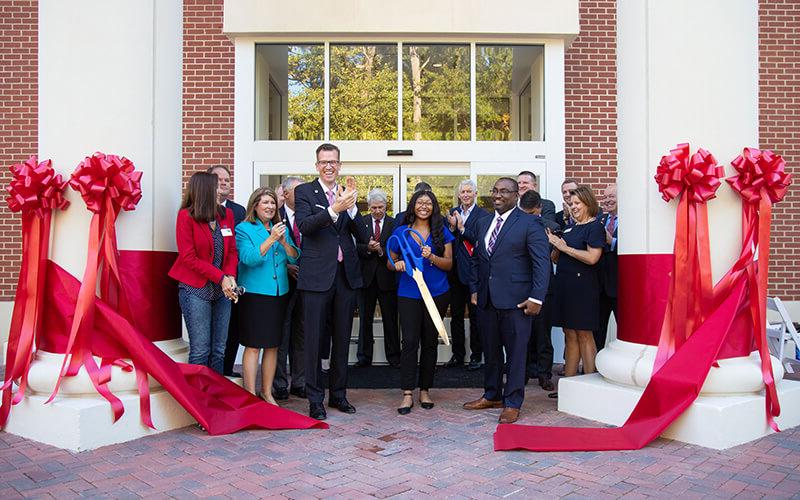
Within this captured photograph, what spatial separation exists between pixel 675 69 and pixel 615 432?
270cm

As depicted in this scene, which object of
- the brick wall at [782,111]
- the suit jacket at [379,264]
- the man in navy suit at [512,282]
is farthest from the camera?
the brick wall at [782,111]

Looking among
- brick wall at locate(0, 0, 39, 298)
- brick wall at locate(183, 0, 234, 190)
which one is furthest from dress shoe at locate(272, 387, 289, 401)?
brick wall at locate(0, 0, 39, 298)

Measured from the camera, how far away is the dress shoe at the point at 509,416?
5.27m

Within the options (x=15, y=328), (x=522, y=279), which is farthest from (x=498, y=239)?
(x=15, y=328)

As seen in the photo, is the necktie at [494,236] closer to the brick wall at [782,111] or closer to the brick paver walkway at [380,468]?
the brick paver walkway at [380,468]

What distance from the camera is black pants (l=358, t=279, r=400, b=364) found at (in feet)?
25.6

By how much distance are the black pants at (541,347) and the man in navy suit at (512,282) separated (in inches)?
46.7

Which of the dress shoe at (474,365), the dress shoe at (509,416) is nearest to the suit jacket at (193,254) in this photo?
the dress shoe at (509,416)

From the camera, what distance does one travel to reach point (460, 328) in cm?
803

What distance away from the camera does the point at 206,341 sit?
17.3 ft

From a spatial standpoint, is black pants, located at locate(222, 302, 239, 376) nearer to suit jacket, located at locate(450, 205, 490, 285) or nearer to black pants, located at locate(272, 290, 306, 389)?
black pants, located at locate(272, 290, 306, 389)

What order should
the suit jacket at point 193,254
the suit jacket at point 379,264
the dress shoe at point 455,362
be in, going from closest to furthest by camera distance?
the suit jacket at point 193,254 < the suit jacket at point 379,264 < the dress shoe at point 455,362

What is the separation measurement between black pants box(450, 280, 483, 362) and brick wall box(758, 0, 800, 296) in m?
4.08

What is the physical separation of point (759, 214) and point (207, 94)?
6538mm
